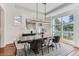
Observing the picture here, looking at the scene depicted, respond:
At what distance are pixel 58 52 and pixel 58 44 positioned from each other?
135 mm

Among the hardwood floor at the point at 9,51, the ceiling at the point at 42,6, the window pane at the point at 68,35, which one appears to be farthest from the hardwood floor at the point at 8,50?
the window pane at the point at 68,35

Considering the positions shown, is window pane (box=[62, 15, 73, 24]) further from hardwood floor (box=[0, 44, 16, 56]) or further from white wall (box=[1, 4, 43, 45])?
hardwood floor (box=[0, 44, 16, 56])

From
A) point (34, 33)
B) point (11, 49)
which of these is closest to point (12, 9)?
point (34, 33)

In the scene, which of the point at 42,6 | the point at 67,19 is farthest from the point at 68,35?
the point at 42,6

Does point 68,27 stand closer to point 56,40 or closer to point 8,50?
point 56,40

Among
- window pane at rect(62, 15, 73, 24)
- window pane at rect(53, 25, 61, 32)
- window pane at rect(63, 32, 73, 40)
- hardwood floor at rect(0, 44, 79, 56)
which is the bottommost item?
hardwood floor at rect(0, 44, 79, 56)

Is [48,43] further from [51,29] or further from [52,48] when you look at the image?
[51,29]

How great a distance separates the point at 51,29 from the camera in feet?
5.76

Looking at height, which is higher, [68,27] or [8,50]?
[68,27]

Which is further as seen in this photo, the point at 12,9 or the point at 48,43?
the point at 48,43

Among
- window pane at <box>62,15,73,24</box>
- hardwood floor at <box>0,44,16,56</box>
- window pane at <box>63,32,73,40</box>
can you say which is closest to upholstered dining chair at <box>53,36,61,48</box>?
window pane at <box>63,32,73,40</box>

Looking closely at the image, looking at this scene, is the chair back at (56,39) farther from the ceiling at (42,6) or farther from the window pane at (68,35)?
the ceiling at (42,6)

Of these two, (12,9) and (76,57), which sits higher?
(12,9)

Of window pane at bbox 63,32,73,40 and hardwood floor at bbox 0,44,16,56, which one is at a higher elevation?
window pane at bbox 63,32,73,40
